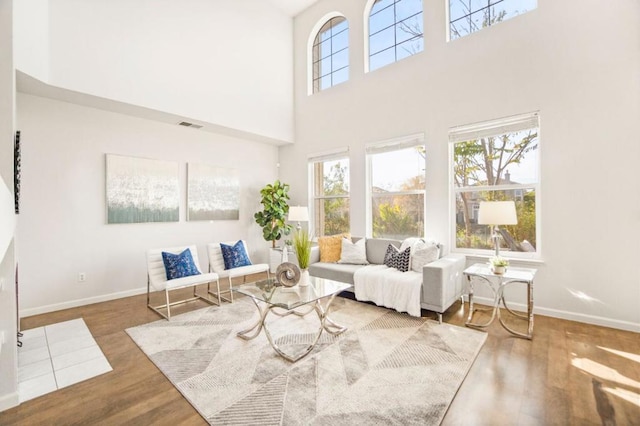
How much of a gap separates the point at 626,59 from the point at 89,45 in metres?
5.95

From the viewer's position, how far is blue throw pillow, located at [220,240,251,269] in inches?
168

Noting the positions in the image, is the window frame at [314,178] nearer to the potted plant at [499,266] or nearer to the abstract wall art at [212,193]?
the abstract wall art at [212,193]

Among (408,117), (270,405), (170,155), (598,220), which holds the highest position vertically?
(408,117)

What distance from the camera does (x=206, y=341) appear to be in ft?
9.31

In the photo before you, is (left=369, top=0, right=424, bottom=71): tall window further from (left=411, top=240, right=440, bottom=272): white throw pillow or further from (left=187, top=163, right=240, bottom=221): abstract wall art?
(left=187, top=163, right=240, bottom=221): abstract wall art

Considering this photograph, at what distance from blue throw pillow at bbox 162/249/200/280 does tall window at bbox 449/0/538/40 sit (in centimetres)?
475

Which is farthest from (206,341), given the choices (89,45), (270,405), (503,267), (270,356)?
(89,45)

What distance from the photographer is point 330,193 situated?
574 cm

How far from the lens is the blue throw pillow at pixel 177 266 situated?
371 cm

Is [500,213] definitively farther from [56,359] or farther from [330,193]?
[56,359]

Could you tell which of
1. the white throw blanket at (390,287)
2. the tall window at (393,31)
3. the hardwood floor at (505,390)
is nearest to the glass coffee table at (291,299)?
the white throw blanket at (390,287)

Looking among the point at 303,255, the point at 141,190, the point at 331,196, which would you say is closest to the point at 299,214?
the point at 331,196

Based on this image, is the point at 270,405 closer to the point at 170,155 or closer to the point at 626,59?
the point at 170,155

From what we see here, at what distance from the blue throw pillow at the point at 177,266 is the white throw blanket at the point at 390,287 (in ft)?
7.00
